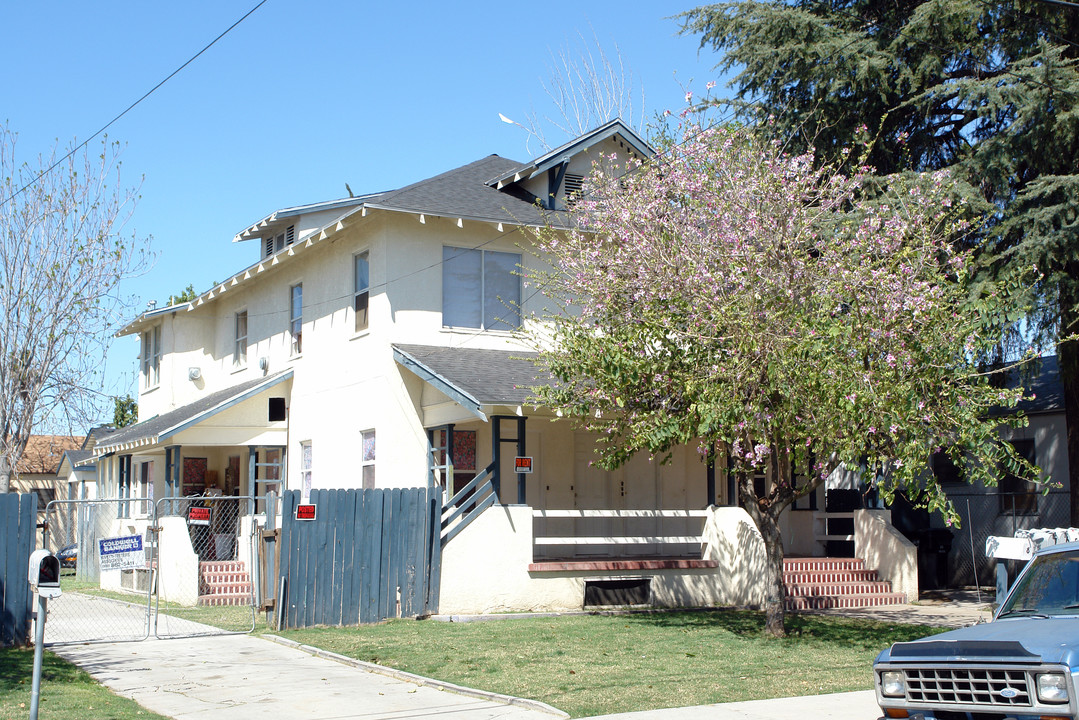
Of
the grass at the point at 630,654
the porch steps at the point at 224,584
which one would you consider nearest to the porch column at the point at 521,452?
the grass at the point at 630,654

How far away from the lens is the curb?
9141 mm

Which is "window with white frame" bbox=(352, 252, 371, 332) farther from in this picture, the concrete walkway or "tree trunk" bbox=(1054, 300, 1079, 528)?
"tree trunk" bbox=(1054, 300, 1079, 528)

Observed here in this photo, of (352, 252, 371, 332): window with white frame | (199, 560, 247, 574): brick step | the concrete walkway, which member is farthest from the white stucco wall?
(199, 560, 247, 574): brick step

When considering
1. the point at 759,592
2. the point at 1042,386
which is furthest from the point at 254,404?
the point at 1042,386

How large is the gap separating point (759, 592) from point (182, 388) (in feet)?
55.4

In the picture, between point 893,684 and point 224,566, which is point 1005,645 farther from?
point 224,566

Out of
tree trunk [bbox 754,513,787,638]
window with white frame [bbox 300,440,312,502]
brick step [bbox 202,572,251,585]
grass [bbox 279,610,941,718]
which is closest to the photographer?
grass [bbox 279,610,941,718]

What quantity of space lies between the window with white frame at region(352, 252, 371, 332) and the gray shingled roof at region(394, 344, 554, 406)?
1.61 meters

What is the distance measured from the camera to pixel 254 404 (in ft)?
73.7

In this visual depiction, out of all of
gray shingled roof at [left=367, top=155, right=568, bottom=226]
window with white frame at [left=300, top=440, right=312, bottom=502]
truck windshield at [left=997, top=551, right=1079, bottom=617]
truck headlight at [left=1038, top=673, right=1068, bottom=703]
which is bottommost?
truck headlight at [left=1038, top=673, right=1068, bottom=703]

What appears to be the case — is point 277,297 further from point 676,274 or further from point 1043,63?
point 1043,63

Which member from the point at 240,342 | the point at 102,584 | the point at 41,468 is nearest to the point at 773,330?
the point at 102,584

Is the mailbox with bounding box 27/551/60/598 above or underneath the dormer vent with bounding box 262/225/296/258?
underneath

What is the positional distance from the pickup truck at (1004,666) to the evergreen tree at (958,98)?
352 inches
